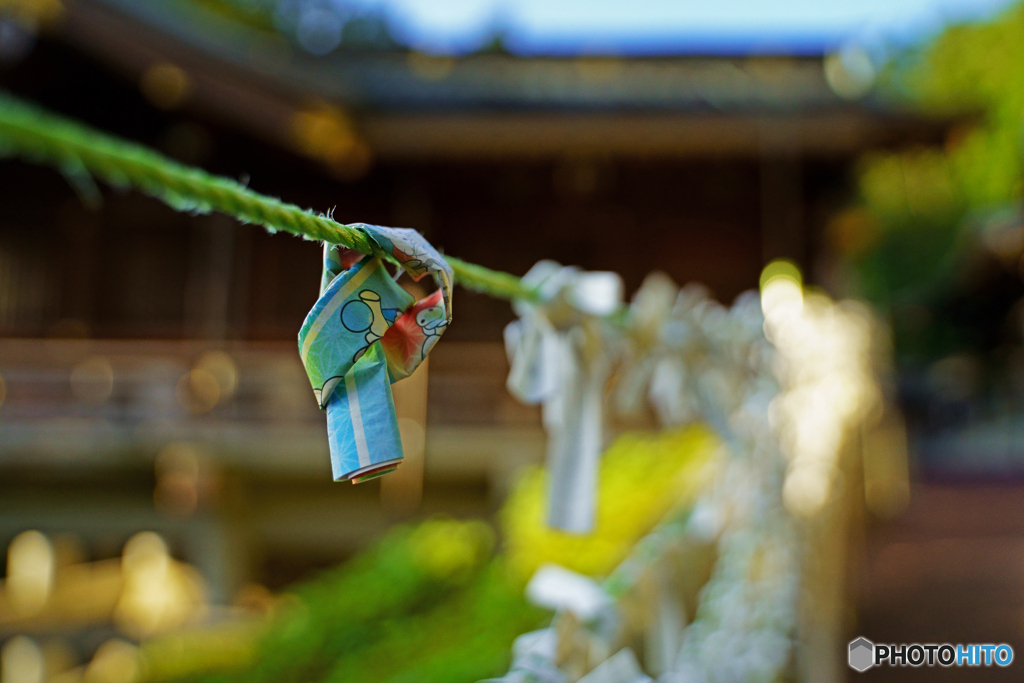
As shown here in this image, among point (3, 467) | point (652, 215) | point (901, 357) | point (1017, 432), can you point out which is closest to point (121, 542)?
point (3, 467)

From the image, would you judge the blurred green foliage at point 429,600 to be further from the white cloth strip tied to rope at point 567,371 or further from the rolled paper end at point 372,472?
the rolled paper end at point 372,472

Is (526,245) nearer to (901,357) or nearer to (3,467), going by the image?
(3,467)

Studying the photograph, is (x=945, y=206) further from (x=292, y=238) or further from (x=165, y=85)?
(x=165, y=85)

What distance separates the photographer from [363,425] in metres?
0.45

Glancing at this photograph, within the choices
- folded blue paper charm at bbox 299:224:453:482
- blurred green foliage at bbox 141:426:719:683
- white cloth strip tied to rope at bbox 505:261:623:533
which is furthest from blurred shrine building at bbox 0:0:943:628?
folded blue paper charm at bbox 299:224:453:482

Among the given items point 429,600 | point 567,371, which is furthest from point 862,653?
point 429,600

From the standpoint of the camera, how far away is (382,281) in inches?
19.1

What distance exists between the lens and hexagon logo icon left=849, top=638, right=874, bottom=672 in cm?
136

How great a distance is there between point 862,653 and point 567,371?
0.92 meters

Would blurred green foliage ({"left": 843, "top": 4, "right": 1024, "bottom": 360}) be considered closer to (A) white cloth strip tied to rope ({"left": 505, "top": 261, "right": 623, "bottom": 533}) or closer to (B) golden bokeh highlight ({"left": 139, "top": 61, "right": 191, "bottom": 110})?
(B) golden bokeh highlight ({"left": 139, "top": 61, "right": 191, "bottom": 110})

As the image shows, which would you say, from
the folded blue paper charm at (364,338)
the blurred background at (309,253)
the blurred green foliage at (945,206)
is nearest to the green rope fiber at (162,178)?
the folded blue paper charm at (364,338)

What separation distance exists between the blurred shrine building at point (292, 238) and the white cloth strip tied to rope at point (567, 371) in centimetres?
456

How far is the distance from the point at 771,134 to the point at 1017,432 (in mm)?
4737

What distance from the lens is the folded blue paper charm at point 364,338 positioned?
1.45ft
